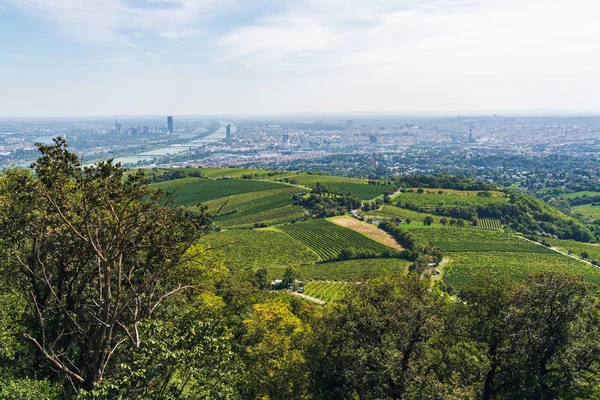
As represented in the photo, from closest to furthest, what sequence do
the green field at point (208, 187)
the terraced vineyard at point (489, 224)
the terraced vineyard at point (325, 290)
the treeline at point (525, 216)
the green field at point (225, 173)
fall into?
the terraced vineyard at point (325, 290)
the treeline at point (525, 216)
the terraced vineyard at point (489, 224)
the green field at point (208, 187)
the green field at point (225, 173)

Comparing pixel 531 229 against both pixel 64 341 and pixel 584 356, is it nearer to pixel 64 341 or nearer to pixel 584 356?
pixel 584 356

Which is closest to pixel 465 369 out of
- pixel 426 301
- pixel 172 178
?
pixel 426 301

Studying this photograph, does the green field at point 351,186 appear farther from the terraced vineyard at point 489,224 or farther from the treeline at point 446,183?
the terraced vineyard at point 489,224

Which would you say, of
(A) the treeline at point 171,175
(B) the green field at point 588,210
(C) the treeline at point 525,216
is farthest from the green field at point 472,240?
(A) the treeline at point 171,175

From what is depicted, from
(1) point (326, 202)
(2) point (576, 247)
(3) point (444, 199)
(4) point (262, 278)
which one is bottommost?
(2) point (576, 247)

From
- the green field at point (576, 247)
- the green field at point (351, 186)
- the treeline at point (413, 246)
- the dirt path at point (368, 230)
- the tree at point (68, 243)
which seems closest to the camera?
the tree at point (68, 243)

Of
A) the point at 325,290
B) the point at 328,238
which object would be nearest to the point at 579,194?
the point at 328,238

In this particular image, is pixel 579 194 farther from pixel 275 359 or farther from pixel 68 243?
pixel 68 243
